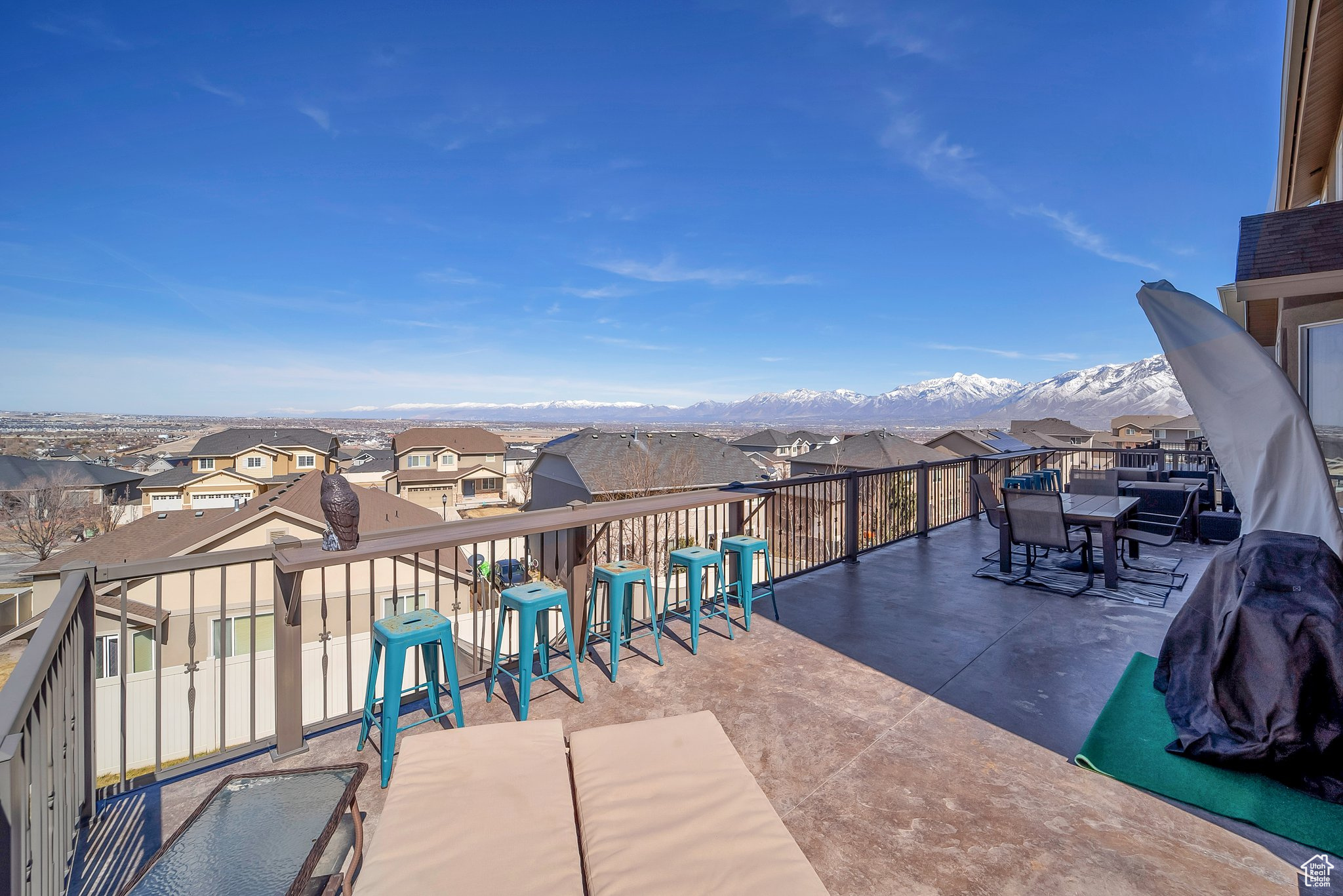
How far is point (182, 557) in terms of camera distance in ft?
7.80

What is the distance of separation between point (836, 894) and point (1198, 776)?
71.5 inches

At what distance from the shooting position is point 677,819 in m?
1.41

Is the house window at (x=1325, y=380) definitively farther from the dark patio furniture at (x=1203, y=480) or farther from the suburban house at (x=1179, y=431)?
the suburban house at (x=1179, y=431)

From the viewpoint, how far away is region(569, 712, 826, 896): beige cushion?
3.96 ft

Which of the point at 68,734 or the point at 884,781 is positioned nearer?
the point at 68,734

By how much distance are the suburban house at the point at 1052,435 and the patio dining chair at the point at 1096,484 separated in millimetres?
15676

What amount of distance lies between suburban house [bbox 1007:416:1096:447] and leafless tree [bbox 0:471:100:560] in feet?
116

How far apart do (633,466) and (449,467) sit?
1931cm

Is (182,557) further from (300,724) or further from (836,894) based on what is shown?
(836,894)

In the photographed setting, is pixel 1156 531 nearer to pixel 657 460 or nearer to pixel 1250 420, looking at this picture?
pixel 1250 420

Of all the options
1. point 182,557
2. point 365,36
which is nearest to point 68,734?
point 182,557

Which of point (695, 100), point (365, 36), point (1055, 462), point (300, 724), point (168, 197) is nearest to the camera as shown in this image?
point (300, 724)

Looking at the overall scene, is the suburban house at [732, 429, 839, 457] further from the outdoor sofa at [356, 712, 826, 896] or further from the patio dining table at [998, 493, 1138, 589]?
the outdoor sofa at [356, 712, 826, 896]

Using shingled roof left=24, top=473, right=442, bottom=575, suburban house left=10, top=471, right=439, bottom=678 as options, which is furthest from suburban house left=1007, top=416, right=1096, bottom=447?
suburban house left=10, top=471, right=439, bottom=678
